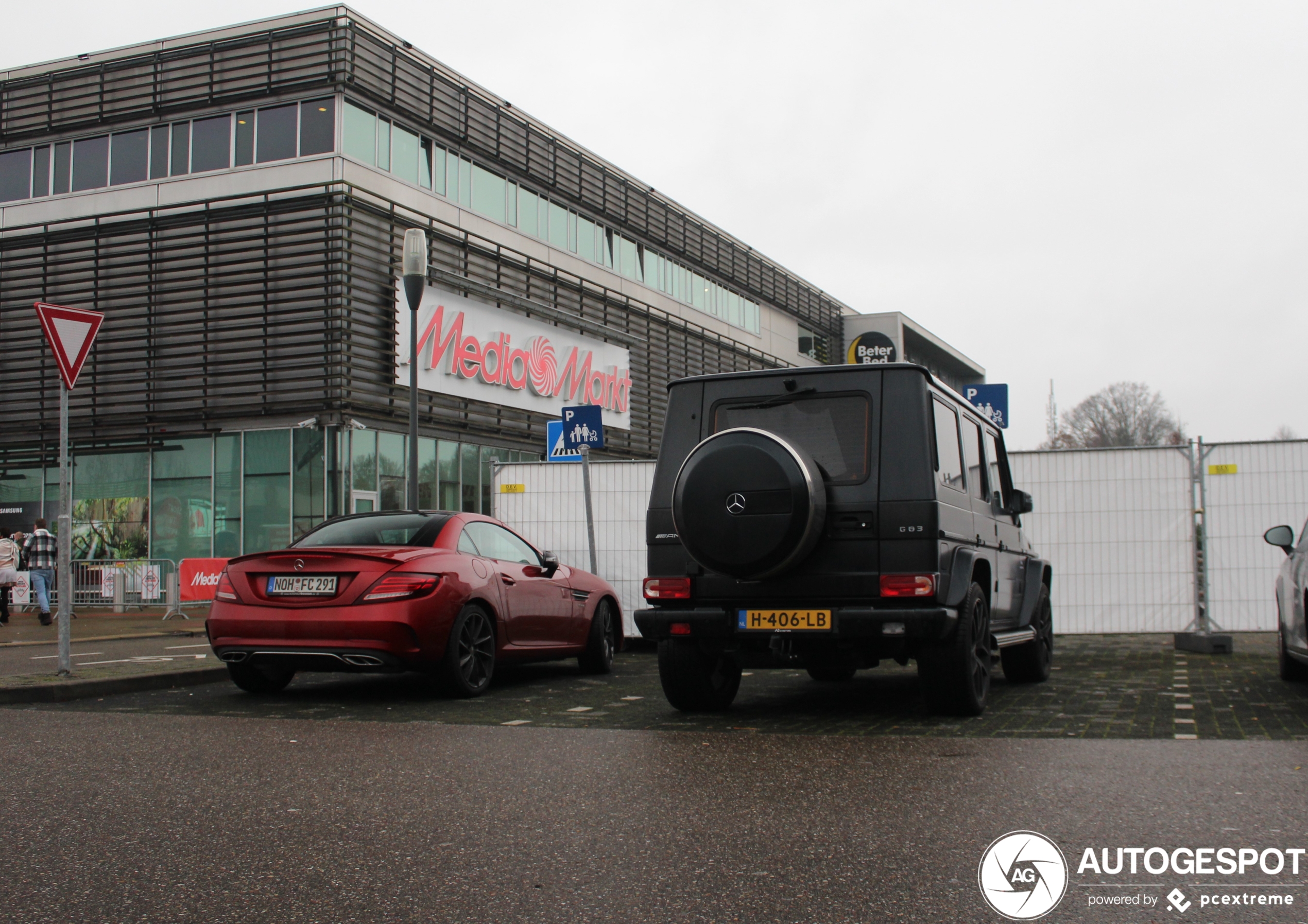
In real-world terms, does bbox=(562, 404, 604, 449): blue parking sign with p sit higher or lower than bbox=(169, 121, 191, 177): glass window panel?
lower

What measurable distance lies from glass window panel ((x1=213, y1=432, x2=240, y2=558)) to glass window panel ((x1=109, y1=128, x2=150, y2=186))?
20.5ft

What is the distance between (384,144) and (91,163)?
677cm

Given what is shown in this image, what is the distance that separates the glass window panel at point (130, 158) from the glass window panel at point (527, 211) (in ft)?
28.7

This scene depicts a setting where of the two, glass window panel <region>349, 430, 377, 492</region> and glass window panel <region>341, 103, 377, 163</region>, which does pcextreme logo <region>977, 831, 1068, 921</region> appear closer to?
glass window panel <region>349, 430, 377, 492</region>

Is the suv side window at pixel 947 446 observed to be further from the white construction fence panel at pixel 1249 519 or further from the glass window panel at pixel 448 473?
the glass window panel at pixel 448 473

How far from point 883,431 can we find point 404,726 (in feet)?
11.0

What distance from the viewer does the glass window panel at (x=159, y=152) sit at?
25.5 meters

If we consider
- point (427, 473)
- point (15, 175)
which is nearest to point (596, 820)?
point (427, 473)

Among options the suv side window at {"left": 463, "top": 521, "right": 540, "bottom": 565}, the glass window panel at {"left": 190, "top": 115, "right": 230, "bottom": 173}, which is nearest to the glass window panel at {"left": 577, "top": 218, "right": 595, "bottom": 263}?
the glass window panel at {"left": 190, "top": 115, "right": 230, "bottom": 173}

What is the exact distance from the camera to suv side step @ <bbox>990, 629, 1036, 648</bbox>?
7883mm

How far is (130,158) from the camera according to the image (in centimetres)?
→ 2586

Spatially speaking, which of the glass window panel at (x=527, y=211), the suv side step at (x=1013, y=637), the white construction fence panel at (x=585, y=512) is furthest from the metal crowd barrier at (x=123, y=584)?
the suv side step at (x=1013, y=637)

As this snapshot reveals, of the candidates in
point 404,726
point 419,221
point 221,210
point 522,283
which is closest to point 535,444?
point 522,283

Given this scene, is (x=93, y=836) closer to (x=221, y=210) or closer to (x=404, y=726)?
(x=404, y=726)
